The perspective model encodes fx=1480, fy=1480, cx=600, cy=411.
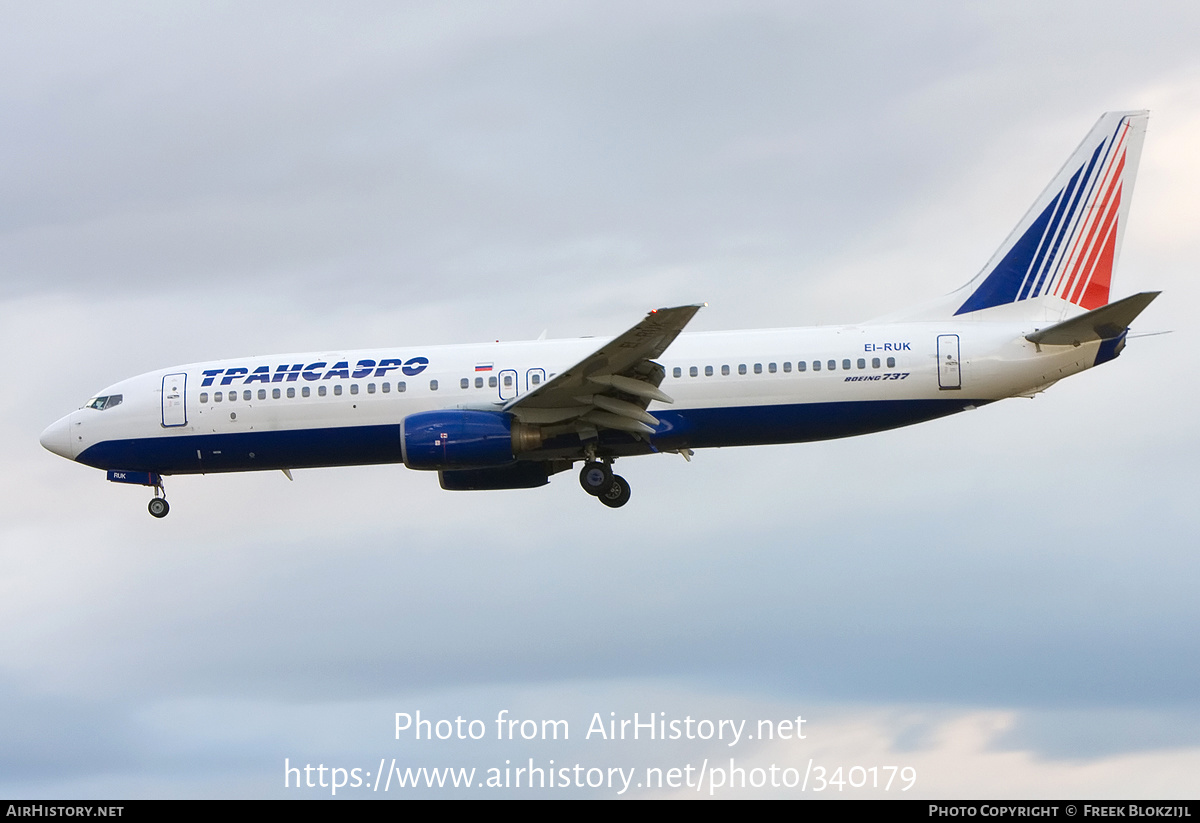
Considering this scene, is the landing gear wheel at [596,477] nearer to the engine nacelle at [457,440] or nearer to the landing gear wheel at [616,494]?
the landing gear wheel at [616,494]

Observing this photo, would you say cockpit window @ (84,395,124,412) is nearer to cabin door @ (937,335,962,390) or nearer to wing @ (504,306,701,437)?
wing @ (504,306,701,437)

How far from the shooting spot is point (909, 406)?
3453cm

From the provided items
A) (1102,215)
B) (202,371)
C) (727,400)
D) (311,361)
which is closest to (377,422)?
(311,361)

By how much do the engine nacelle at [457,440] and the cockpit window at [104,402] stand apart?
8.72m

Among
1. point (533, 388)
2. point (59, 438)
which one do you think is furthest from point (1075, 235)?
point (59, 438)

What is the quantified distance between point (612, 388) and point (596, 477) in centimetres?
296

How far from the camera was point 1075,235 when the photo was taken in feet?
120

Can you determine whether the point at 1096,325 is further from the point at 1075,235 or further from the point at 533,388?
the point at 533,388

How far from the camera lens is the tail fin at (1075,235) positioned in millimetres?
36000

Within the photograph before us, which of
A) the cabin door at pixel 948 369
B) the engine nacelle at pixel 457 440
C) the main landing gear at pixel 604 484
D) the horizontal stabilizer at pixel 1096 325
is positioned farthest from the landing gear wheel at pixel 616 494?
the horizontal stabilizer at pixel 1096 325

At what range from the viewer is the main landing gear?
3594 cm

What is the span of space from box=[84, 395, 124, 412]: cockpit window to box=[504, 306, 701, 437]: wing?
10.8 meters

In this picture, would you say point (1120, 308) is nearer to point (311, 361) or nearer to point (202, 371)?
point (311, 361)

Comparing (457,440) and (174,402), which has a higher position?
(174,402)
